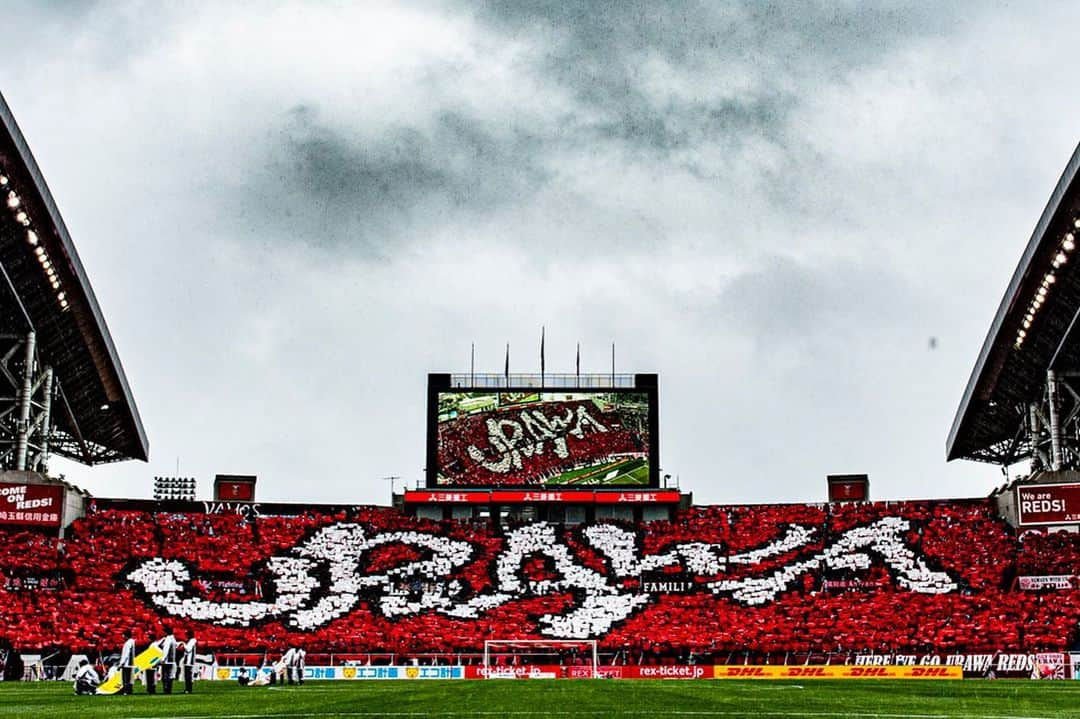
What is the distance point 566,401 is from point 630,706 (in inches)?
2016

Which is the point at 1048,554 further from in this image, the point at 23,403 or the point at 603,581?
the point at 23,403

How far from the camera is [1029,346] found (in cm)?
6212

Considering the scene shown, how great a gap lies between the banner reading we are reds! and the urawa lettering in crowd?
5.45m

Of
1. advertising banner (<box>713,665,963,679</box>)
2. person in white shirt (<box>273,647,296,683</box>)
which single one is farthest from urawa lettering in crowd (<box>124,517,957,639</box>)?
person in white shirt (<box>273,647,296,683</box>)

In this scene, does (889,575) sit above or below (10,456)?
below

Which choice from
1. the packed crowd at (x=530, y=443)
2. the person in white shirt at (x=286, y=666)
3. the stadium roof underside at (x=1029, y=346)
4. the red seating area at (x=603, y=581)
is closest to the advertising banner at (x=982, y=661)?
the red seating area at (x=603, y=581)

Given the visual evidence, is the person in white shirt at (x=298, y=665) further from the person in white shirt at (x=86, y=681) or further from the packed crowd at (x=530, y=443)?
the packed crowd at (x=530, y=443)

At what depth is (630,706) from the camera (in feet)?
67.8

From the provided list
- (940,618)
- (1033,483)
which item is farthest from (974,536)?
(940,618)

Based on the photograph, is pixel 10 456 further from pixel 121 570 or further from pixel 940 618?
pixel 940 618

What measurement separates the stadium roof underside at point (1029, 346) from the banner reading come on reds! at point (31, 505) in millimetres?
50100

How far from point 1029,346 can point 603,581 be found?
1020 inches

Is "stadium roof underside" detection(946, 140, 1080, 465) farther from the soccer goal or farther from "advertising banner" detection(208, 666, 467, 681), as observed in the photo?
"advertising banner" detection(208, 666, 467, 681)

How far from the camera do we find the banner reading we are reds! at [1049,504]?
61.6m
